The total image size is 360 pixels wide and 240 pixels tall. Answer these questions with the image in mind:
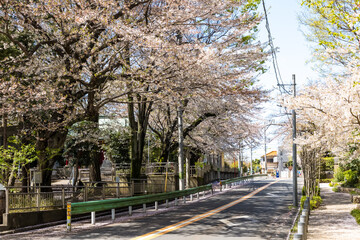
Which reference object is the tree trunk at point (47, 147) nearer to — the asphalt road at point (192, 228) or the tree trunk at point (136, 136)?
the asphalt road at point (192, 228)

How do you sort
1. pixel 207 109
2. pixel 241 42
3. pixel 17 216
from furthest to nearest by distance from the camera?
1. pixel 207 109
2. pixel 241 42
3. pixel 17 216

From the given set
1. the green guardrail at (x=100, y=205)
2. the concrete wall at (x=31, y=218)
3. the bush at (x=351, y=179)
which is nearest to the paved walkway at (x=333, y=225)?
the green guardrail at (x=100, y=205)

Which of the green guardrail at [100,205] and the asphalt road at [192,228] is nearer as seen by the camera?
the asphalt road at [192,228]

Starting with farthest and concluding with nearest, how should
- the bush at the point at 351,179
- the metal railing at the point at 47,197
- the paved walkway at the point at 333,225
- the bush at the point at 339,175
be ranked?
the bush at the point at 339,175 < the bush at the point at 351,179 < the metal railing at the point at 47,197 < the paved walkway at the point at 333,225

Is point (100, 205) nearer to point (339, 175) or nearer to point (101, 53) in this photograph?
point (101, 53)

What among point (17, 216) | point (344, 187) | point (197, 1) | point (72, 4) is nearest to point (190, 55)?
point (197, 1)

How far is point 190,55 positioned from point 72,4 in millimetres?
5628

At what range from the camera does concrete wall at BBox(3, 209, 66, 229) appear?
1260 centimetres

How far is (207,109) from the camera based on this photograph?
28.6 m

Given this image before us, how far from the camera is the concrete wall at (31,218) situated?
1260 cm

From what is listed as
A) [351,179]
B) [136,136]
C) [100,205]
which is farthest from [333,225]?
[351,179]

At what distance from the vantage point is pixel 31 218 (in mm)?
13578

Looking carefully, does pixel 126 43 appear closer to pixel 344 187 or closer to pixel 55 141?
pixel 55 141

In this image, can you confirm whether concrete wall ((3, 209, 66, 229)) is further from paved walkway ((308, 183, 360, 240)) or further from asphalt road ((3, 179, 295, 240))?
paved walkway ((308, 183, 360, 240))
